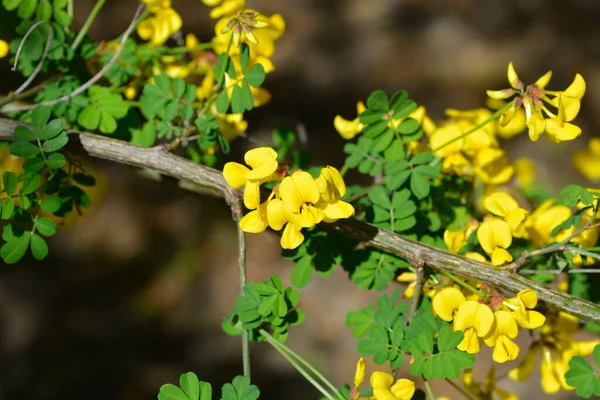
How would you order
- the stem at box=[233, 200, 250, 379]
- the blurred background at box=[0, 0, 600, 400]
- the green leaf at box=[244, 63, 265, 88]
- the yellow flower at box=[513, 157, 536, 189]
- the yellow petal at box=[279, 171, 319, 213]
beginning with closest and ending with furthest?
1. the yellow petal at box=[279, 171, 319, 213]
2. the stem at box=[233, 200, 250, 379]
3. the green leaf at box=[244, 63, 265, 88]
4. the yellow flower at box=[513, 157, 536, 189]
5. the blurred background at box=[0, 0, 600, 400]

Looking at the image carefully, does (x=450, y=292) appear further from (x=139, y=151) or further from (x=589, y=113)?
(x=589, y=113)

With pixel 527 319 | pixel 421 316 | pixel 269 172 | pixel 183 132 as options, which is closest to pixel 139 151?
pixel 183 132

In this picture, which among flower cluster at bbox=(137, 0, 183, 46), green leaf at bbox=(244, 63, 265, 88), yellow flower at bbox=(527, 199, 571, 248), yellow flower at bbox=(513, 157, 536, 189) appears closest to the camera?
green leaf at bbox=(244, 63, 265, 88)

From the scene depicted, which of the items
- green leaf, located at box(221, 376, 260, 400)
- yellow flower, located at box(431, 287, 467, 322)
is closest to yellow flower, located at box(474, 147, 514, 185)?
yellow flower, located at box(431, 287, 467, 322)

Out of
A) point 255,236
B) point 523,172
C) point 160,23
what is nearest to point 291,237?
point 160,23

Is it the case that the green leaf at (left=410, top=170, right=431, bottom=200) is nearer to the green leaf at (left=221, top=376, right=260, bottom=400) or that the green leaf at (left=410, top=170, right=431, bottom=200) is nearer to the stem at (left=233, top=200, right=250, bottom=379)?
the stem at (left=233, top=200, right=250, bottom=379)

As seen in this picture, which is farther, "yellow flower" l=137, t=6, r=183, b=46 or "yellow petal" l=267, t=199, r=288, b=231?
"yellow flower" l=137, t=6, r=183, b=46

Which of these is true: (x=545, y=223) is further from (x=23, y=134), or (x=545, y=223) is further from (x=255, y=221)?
(x=23, y=134)

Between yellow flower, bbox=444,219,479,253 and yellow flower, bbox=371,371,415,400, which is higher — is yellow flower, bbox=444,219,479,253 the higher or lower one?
the higher one
